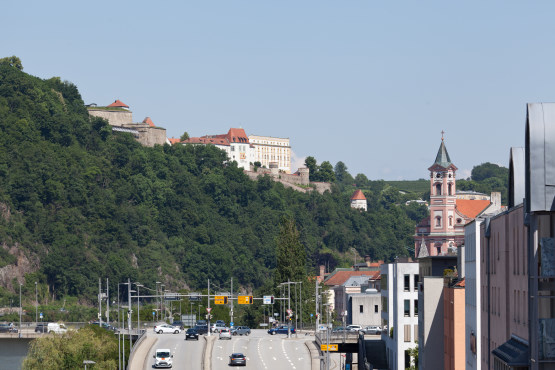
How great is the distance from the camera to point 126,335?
136 meters

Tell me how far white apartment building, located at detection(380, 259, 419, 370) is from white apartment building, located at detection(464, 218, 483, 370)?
31426 mm

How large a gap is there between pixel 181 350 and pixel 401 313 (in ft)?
70.2

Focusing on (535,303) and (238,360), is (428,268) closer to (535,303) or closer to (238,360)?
(238,360)

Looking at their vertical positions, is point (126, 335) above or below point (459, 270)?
below

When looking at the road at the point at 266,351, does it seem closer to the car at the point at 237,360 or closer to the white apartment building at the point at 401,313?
the car at the point at 237,360

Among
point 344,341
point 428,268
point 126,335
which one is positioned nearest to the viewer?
point 428,268

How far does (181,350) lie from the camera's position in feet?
338

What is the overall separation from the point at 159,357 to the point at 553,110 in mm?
64488

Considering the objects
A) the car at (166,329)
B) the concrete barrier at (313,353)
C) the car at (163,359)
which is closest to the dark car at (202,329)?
the car at (166,329)

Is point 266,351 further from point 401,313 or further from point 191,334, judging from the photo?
point 401,313

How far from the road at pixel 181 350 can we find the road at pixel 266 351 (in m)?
1.47

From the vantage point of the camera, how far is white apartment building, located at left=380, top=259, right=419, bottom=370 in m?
91.0

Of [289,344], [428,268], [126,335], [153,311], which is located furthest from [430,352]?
[153,311]

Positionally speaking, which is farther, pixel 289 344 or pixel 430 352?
pixel 289 344
